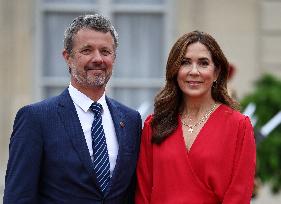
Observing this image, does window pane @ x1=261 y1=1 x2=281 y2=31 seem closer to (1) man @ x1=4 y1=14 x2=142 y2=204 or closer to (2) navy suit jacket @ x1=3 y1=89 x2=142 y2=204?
(1) man @ x1=4 y1=14 x2=142 y2=204

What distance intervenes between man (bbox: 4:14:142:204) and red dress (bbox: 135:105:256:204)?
172 millimetres

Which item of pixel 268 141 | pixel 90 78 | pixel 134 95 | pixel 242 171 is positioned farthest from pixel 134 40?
pixel 242 171

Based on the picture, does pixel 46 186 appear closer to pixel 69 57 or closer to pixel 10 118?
pixel 69 57

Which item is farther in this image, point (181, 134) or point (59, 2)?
point (59, 2)

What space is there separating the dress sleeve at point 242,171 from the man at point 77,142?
50cm

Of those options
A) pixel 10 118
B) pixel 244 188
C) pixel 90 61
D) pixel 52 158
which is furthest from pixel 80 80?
pixel 10 118

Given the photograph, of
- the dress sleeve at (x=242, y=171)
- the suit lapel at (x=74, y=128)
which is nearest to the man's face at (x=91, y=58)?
the suit lapel at (x=74, y=128)

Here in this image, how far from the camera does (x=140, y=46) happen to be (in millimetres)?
9336

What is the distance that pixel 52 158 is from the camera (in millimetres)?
4043

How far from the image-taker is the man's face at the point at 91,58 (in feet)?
13.4

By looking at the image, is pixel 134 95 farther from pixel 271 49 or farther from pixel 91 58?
pixel 91 58

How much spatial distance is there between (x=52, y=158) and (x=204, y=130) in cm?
71

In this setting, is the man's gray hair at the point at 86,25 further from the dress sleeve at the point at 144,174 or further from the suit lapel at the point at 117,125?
the dress sleeve at the point at 144,174

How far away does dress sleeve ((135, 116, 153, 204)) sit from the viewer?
424 cm
